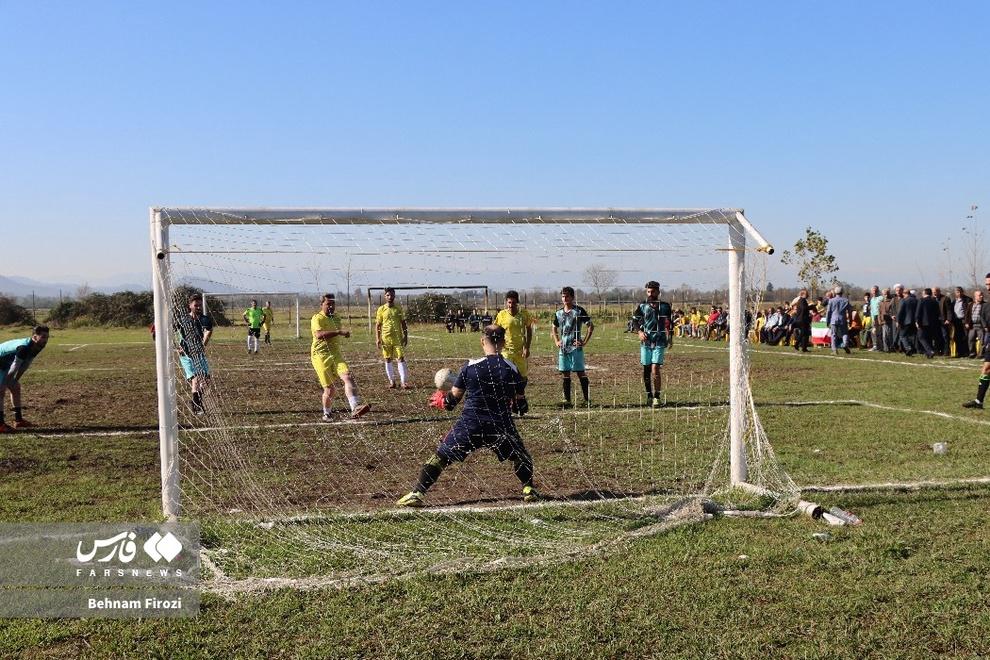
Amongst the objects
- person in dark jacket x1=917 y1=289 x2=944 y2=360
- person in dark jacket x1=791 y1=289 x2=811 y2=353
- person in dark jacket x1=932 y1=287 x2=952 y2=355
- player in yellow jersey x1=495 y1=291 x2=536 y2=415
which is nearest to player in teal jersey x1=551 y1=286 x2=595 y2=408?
player in yellow jersey x1=495 y1=291 x2=536 y2=415

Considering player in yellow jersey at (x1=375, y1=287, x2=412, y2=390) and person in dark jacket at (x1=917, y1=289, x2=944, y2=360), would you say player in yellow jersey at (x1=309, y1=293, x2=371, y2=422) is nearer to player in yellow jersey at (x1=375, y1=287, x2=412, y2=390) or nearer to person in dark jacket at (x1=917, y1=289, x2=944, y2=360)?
player in yellow jersey at (x1=375, y1=287, x2=412, y2=390)

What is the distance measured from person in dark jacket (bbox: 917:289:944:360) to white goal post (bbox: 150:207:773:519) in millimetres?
16776

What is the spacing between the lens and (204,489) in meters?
8.05

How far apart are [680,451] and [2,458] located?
24.6 feet

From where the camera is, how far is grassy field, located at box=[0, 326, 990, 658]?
4508 mm

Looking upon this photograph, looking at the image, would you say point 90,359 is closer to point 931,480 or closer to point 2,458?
point 2,458

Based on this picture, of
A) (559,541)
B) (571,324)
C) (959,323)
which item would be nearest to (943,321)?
(959,323)

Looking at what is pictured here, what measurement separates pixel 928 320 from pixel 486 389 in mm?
18775

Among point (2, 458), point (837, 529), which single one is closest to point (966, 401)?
point (837, 529)

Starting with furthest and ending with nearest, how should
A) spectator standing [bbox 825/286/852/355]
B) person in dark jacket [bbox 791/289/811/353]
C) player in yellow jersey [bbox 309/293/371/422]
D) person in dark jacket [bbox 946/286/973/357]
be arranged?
person in dark jacket [bbox 791/289/811/353] → spectator standing [bbox 825/286/852/355] → person in dark jacket [bbox 946/286/973/357] → player in yellow jersey [bbox 309/293/371/422]

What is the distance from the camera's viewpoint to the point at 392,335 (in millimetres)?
15859

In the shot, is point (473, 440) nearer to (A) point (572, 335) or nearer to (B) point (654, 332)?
(A) point (572, 335)

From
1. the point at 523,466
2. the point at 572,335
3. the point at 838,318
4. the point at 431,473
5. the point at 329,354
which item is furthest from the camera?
the point at 838,318

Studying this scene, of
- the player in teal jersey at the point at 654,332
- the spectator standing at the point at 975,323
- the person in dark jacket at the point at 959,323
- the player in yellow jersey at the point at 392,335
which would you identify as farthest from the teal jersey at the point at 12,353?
the person in dark jacket at the point at 959,323
